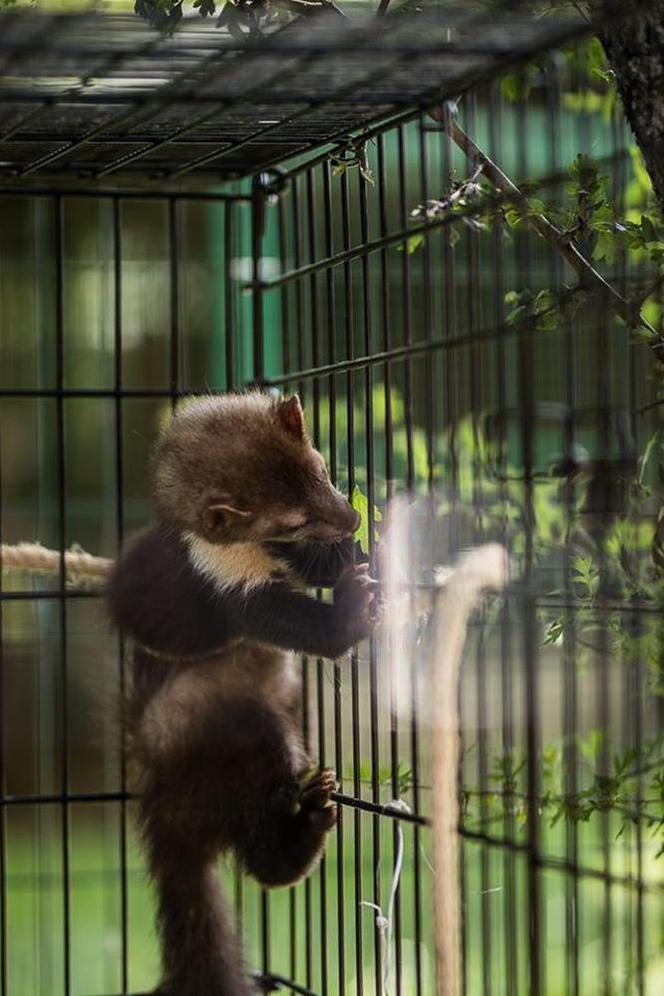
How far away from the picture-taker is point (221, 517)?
8.65 ft

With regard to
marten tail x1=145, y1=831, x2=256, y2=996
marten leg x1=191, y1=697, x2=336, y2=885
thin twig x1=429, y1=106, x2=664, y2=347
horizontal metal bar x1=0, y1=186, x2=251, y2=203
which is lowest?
marten tail x1=145, y1=831, x2=256, y2=996

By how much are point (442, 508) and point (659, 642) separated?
1.87ft

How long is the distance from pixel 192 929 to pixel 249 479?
0.82 metres

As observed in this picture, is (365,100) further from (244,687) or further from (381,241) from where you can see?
(244,687)

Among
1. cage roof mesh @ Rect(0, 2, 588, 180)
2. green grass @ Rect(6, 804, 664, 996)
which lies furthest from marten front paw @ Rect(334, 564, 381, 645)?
green grass @ Rect(6, 804, 664, 996)

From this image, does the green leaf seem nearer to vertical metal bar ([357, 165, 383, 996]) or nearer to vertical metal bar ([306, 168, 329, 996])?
vertical metal bar ([357, 165, 383, 996])

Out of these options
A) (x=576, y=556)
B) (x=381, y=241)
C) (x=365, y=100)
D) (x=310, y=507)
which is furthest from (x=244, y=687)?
(x=365, y=100)

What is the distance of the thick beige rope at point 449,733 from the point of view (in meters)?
1.89

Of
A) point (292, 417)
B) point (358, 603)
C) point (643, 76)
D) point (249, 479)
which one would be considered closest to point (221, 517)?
point (249, 479)

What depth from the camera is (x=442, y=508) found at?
2854 millimetres

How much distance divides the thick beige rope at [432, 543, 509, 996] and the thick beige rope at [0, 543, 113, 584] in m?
1.15

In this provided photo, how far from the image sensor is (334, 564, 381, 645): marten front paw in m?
2.45

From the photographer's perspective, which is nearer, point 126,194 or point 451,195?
point 451,195

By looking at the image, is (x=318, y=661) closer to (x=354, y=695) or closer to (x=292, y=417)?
(x=354, y=695)
